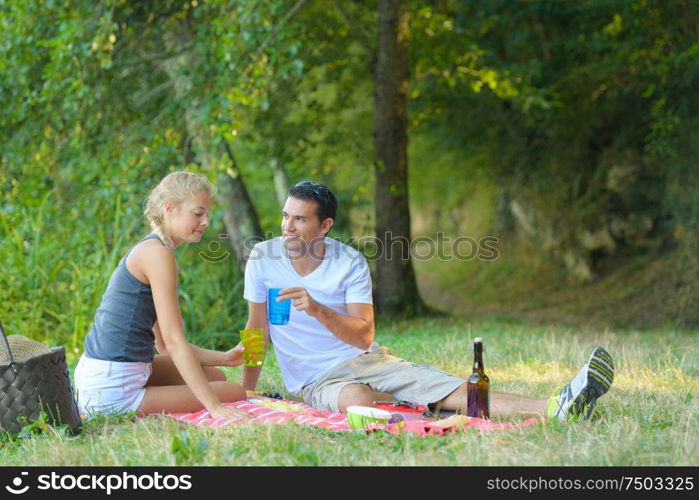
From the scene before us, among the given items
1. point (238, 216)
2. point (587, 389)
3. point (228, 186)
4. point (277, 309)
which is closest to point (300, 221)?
point (277, 309)

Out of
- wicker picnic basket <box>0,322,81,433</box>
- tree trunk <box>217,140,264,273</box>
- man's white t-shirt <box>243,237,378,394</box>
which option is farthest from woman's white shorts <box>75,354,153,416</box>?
tree trunk <box>217,140,264,273</box>

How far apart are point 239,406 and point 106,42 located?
17.0ft

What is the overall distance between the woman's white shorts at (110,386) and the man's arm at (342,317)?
3.08 feet

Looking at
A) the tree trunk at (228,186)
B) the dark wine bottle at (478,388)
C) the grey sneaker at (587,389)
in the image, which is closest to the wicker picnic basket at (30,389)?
the dark wine bottle at (478,388)

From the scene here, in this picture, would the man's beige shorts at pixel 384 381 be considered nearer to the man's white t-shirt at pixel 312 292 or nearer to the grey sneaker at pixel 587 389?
the man's white t-shirt at pixel 312 292

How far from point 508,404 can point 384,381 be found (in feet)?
2.41

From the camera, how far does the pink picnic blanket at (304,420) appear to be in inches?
158

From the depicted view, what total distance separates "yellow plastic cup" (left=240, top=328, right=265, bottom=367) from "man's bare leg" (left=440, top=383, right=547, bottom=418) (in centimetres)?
111

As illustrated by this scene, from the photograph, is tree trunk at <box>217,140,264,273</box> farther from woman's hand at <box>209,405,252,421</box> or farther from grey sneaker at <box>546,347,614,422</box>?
grey sneaker at <box>546,347,614,422</box>

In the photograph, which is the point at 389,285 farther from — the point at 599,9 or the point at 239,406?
the point at 239,406

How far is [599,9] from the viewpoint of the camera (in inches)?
469
